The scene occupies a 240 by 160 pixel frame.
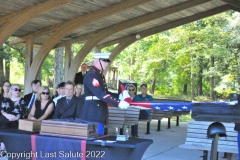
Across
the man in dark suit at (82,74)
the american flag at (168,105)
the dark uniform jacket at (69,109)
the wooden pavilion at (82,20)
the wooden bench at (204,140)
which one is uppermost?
the wooden pavilion at (82,20)

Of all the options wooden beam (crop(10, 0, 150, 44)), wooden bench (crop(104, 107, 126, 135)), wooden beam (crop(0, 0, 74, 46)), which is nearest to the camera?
wooden bench (crop(104, 107, 126, 135))

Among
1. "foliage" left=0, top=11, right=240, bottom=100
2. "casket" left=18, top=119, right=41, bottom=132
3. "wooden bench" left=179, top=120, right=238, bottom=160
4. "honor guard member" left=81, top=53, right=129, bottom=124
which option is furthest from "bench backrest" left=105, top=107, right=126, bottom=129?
"foliage" left=0, top=11, right=240, bottom=100

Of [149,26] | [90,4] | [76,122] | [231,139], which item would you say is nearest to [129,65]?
[149,26]

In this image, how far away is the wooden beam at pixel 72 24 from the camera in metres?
9.41

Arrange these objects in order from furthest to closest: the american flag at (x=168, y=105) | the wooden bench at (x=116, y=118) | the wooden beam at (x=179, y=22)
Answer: the wooden beam at (x=179, y=22) < the wooden bench at (x=116, y=118) < the american flag at (x=168, y=105)

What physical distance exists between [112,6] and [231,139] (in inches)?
190

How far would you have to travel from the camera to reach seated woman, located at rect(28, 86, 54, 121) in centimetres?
584

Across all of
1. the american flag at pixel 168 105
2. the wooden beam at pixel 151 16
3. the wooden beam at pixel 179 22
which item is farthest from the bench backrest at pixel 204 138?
the wooden beam at pixel 179 22

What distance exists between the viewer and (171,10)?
1098 cm

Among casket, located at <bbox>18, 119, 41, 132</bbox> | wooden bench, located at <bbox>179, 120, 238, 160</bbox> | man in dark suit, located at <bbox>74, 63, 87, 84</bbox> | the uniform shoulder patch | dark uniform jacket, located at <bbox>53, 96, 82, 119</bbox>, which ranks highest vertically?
man in dark suit, located at <bbox>74, 63, 87, 84</bbox>

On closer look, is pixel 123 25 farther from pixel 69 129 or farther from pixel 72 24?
pixel 69 129

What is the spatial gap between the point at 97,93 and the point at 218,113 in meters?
2.30

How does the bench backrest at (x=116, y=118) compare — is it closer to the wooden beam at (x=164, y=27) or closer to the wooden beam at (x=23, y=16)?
A: the wooden beam at (x=23, y=16)

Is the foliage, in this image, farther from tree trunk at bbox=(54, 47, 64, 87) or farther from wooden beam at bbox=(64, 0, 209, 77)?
wooden beam at bbox=(64, 0, 209, 77)
